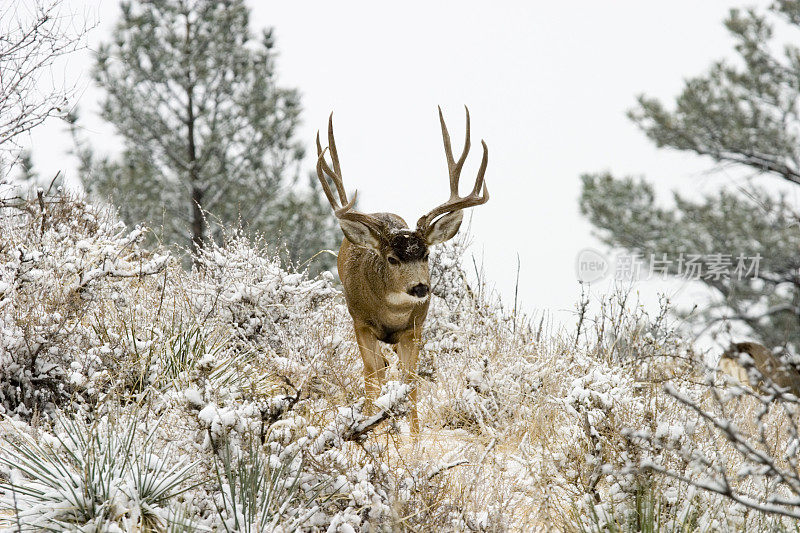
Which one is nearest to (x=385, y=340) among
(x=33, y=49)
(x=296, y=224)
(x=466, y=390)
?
(x=466, y=390)

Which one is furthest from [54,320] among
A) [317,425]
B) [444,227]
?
[444,227]

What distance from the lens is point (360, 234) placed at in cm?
650

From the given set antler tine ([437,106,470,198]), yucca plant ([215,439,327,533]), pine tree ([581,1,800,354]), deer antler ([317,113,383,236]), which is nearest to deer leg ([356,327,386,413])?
deer antler ([317,113,383,236])

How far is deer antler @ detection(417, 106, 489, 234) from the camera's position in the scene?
21.6 feet

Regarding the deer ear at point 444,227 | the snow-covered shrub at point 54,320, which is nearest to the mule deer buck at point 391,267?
the deer ear at point 444,227

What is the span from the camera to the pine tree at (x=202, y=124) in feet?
59.8

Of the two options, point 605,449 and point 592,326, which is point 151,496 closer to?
point 605,449

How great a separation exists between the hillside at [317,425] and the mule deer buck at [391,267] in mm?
415

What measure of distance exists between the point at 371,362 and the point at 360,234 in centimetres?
102

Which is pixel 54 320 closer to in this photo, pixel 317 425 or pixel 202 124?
pixel 317 425

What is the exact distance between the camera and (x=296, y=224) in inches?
724

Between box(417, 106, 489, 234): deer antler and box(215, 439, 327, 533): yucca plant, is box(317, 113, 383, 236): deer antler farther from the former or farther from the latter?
box(215, 439, 327, 533): yucca plant

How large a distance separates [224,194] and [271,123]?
1.89 meters

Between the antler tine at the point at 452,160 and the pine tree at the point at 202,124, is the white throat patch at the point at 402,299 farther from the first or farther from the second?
the pine tree at the point at 202,124
